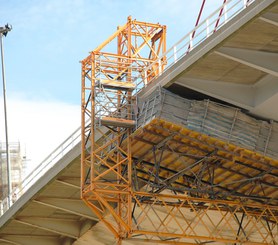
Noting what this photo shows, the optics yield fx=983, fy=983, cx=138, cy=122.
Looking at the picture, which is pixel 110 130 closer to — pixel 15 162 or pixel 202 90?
pixel 202 90

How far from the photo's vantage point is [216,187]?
49.0m

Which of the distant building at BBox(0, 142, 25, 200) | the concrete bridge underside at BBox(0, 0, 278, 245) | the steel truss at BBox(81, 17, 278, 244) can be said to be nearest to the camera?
the concrete bridge underside at BBox(0, 0, 278, 245)

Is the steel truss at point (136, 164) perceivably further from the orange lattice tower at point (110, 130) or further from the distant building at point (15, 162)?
the distant building at point (15, 162)

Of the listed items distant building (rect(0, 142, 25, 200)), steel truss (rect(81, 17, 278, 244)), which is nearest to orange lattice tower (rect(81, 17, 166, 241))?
steel truss (rect(81, 17, 278, 244))

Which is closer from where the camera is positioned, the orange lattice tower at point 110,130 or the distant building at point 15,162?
the orange lattice tower at point 110,130

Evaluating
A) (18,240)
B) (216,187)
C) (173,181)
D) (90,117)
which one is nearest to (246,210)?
(216,187)

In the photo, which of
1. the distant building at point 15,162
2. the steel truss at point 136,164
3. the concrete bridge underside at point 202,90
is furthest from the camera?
the distant building at point 15,162

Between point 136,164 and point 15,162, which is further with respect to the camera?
point 15,162

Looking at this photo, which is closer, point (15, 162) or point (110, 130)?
point (110, 130)

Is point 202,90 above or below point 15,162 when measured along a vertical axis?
above

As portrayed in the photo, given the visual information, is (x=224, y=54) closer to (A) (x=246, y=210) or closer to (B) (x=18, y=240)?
(A) (x=246, y=210)

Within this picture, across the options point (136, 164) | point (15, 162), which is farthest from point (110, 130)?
point (15, 162)

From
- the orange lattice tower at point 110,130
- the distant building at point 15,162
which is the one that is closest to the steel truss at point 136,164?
the orange lattice tower at point 110,130

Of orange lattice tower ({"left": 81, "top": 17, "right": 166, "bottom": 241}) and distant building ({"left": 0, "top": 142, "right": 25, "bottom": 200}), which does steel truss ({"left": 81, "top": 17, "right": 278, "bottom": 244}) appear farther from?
distant building ({"left": 0, "top": 142, "right": 25, "bottom": 200})
